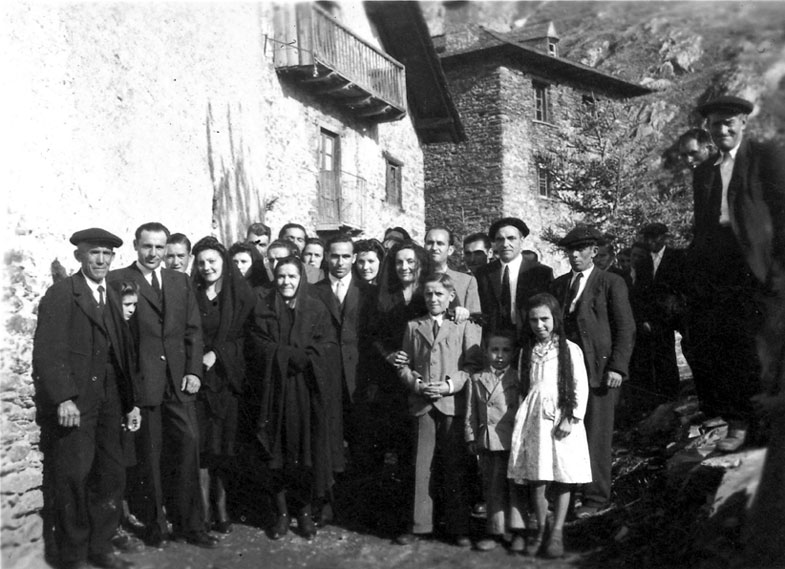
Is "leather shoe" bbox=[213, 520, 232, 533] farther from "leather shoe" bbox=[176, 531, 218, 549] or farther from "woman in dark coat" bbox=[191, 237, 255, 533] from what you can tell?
"leather shoe" bbox=[176, 531, 218, 549]

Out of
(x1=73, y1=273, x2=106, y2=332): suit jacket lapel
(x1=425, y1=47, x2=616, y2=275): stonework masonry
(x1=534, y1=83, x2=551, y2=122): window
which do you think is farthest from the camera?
(x1=425, y1=47, x2=616, y2=275): stonework masonry

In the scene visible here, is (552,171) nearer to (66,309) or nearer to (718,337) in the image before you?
(718,337)

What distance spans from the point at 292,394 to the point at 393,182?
11.3 m

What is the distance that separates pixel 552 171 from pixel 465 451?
33.3 feet

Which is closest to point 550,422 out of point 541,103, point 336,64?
point 336,64

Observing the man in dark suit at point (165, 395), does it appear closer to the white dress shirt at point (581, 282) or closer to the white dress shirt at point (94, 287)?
the white dress shirt at point (94, 287)

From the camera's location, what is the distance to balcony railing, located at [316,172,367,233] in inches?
503

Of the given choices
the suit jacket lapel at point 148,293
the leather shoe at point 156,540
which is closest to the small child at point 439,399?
the leather shoe at point 156,540

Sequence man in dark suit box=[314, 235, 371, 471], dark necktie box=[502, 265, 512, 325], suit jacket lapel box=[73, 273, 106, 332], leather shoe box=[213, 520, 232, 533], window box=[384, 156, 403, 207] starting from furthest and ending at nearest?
1. window box=[384, 156, 403, 207]
2. man in dark suit box=[314, 235, 371, 471]
3. dark necktie box=[502, 265, 512, 325]
4. leather shoe box=[213, 520, 232, 533]
5. suit jacket lapel box=[73, 273, 106, 332]

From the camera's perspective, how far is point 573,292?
4.69 m

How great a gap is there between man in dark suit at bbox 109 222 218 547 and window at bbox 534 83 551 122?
13829 millimetres

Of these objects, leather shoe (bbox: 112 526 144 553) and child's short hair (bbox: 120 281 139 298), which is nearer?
leather shoe (bbox: 112 526 144 553)

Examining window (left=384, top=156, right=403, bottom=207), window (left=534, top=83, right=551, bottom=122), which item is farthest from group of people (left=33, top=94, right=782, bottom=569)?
window (left=534, top=83, right=551, bottom=122)

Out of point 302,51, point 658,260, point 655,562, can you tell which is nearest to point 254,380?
point 655,562
